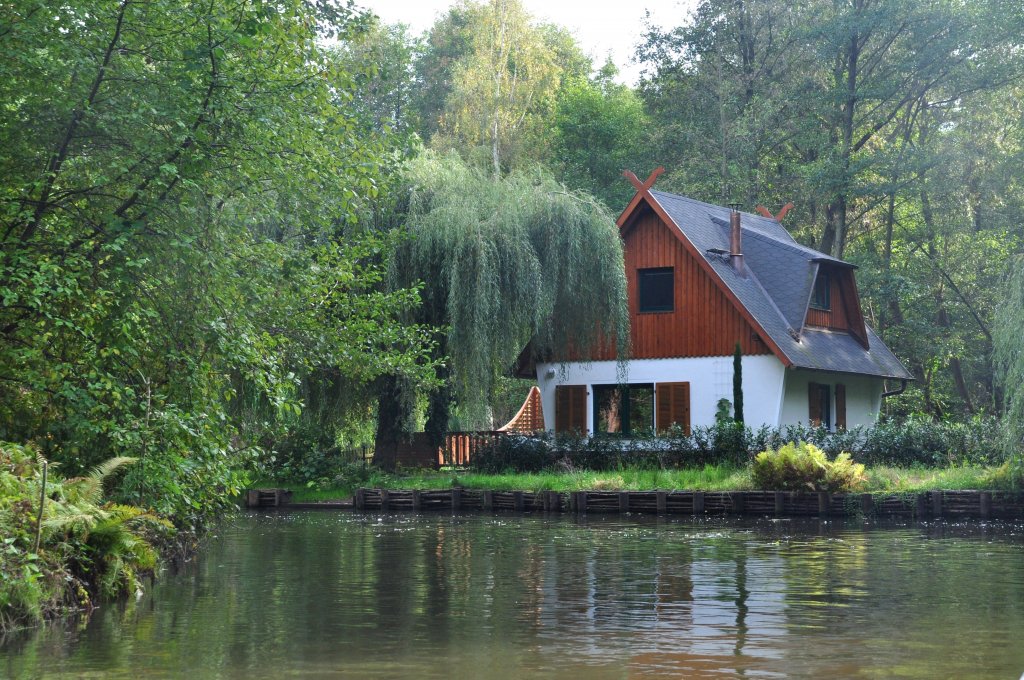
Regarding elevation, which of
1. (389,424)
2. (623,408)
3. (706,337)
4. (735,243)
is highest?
(735,243)

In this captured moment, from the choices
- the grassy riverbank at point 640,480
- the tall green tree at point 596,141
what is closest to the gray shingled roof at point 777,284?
the grassy riverbank at point 640,480

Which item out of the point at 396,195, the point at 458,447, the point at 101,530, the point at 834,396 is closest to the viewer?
the point at 101,530

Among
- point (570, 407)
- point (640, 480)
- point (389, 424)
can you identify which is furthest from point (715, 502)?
point (389, 424)

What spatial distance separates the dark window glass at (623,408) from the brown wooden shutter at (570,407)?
1.27ft

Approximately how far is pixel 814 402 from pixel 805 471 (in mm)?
9998

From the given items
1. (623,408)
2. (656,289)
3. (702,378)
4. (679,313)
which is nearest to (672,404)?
(702,378)

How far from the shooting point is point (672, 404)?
3691cm

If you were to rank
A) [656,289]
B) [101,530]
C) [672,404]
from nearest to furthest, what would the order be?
[101,530] < [672,404] < [656,289]

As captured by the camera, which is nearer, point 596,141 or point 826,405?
point 826,405

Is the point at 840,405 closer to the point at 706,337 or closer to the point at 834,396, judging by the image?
the point at 834,396

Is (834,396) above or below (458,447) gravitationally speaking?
above

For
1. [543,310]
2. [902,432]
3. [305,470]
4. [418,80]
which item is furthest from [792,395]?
[418,80]

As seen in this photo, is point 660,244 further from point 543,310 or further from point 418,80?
point 418,80

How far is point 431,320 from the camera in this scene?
3341 centimetres
